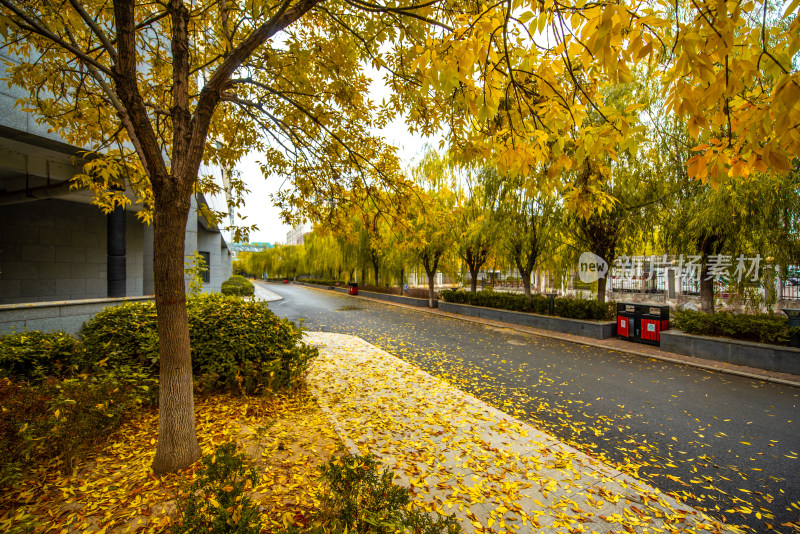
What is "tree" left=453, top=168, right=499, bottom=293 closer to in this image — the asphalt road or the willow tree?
the asphalt road

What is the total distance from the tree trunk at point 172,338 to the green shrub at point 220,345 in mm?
1575

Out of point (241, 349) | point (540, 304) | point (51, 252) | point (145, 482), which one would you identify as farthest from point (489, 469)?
point (51, 252)

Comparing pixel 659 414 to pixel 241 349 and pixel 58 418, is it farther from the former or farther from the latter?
pixel 58 418

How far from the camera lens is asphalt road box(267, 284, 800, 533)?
3303 mm

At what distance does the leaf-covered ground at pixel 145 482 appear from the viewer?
243 centimetres

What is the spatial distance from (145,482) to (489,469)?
3125 millimetres

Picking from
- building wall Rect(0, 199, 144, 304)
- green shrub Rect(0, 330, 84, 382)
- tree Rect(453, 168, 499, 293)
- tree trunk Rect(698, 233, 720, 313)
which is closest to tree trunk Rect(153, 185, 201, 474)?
green shrub Rect(0, 330, 84, 382)

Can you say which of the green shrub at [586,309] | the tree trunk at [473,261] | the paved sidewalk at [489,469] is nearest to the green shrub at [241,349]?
the paved sidewalk at [489,469]

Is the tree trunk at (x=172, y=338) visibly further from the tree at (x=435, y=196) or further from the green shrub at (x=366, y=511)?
the tree at (x=435, y=196)

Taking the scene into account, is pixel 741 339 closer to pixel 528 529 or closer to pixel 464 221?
pixel 528 529

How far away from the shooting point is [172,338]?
116 inches

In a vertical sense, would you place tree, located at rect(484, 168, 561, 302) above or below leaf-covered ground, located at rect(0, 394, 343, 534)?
above

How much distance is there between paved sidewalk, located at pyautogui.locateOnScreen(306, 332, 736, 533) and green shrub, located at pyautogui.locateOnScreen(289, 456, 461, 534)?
869 millimetres

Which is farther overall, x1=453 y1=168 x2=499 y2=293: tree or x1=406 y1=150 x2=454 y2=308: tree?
x1=406 y1=150 x2=454 y2=308: tree
